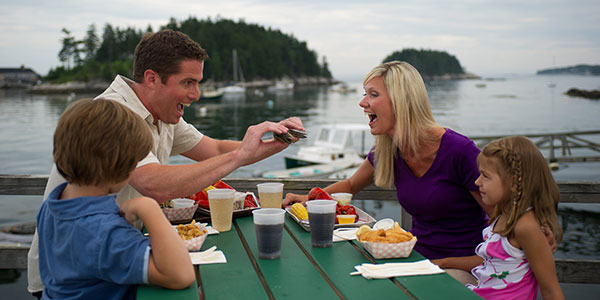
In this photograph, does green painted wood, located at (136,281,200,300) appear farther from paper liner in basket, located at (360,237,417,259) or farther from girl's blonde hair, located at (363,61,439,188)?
girl's blonde hair, located at (363,61,439,188)

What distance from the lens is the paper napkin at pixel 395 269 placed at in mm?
1763

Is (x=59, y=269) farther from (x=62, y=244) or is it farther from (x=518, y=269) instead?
(x=518, y=269)

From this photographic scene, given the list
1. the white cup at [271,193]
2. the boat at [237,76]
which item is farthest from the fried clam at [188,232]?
the boat at [237,76]

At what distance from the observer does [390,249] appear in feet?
6.39

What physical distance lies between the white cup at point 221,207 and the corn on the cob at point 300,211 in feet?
1.13

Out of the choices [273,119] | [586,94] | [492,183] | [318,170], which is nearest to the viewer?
[492,183]

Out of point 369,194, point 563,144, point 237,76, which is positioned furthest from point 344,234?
point 237,76

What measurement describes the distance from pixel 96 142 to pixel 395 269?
1095mm

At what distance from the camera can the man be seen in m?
2.37

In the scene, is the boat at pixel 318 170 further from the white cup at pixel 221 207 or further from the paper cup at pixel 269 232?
the paper cup at pixel 269 232

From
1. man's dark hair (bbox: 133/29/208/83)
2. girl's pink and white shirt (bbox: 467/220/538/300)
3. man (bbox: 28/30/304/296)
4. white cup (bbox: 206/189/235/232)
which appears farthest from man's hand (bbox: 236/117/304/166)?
girl's pink and white shirt (bbox: 467/220/538/300)

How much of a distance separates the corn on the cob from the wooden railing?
0.84 metres

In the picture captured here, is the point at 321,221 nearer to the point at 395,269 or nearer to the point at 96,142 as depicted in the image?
the point at 395,269

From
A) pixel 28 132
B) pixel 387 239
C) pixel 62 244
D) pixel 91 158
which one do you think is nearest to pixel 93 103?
pixel 91 158
